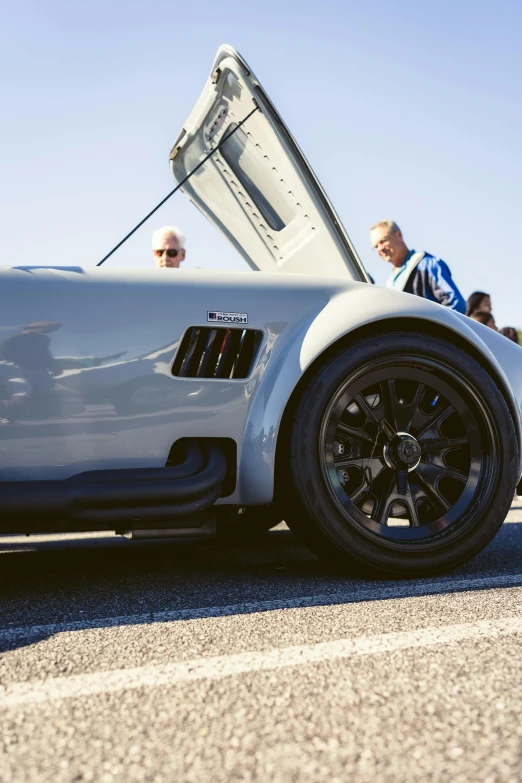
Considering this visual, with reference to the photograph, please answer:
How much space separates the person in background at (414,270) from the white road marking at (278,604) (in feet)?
5.35

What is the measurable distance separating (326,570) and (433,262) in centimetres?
202

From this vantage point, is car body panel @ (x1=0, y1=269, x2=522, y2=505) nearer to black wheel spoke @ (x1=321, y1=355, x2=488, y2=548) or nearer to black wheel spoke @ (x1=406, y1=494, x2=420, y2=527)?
black wheel spoke @ (x1=321, y1=355, x2=488, y2=548)

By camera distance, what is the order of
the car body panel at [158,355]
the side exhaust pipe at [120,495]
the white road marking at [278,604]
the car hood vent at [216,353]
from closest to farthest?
the white road marking at [278,604], the side exhaust pipe at [120,495], the car body panel at [158,355], the car hood vent at [216,353]

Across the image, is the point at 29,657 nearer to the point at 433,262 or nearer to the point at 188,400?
the point at 188,400

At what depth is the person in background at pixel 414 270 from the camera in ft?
12.8

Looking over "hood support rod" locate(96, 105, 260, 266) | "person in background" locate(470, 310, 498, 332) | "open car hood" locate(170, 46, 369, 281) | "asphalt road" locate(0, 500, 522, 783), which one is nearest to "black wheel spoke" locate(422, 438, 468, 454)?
"asphalt road" locate(0, 500, 522, 783)


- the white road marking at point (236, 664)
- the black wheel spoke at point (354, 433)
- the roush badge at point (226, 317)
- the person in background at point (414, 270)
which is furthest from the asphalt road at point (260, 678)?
the person in background at point (414, 270)

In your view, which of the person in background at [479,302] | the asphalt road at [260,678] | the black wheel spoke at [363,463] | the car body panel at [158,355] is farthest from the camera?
the person in background at [479,302]

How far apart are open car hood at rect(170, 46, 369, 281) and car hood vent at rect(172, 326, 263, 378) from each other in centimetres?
92

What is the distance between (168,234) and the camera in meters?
3.94

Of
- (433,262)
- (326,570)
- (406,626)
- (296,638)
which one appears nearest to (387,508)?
(326,570)

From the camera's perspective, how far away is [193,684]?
1526mm

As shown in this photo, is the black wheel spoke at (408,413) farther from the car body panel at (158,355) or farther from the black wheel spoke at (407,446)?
the car body panel at (158,355)

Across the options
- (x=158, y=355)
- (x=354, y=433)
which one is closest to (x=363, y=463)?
(x=354, y=433)
